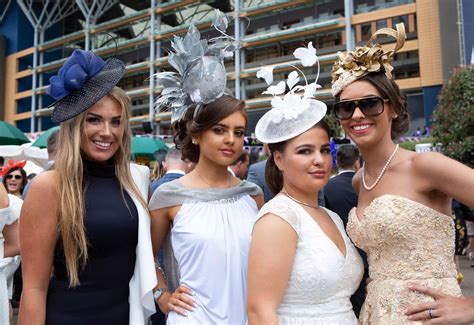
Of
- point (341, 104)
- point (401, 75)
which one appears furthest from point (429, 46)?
point (341, 104)

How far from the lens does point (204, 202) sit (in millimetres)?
2346

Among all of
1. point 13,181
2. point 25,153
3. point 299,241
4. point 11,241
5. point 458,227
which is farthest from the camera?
point 25,153

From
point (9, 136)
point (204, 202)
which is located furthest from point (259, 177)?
point (9, 136)

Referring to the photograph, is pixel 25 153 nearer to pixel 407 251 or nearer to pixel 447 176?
pixel 407 251

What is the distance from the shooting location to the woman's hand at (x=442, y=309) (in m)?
1.83

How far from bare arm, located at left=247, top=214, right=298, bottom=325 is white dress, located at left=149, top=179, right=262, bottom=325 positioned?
37cm

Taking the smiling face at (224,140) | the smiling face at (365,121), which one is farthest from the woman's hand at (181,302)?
the smiling face at (365,121)

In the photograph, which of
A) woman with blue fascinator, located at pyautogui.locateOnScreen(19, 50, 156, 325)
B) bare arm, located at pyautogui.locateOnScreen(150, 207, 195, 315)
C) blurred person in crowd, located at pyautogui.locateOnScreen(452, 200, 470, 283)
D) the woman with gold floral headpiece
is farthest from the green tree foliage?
woman with blue fascinator, located at pyautogui.locateOnScreen(19, 50, 156, 325)

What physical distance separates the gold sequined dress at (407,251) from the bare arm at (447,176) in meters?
0.13

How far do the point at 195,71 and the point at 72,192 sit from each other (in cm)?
96

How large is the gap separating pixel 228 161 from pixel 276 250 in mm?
705

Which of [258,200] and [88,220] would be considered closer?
[88,220]

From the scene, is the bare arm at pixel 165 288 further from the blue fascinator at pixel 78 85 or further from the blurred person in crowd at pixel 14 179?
the blurred person in crowd at pixel 14 179

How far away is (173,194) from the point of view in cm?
236
